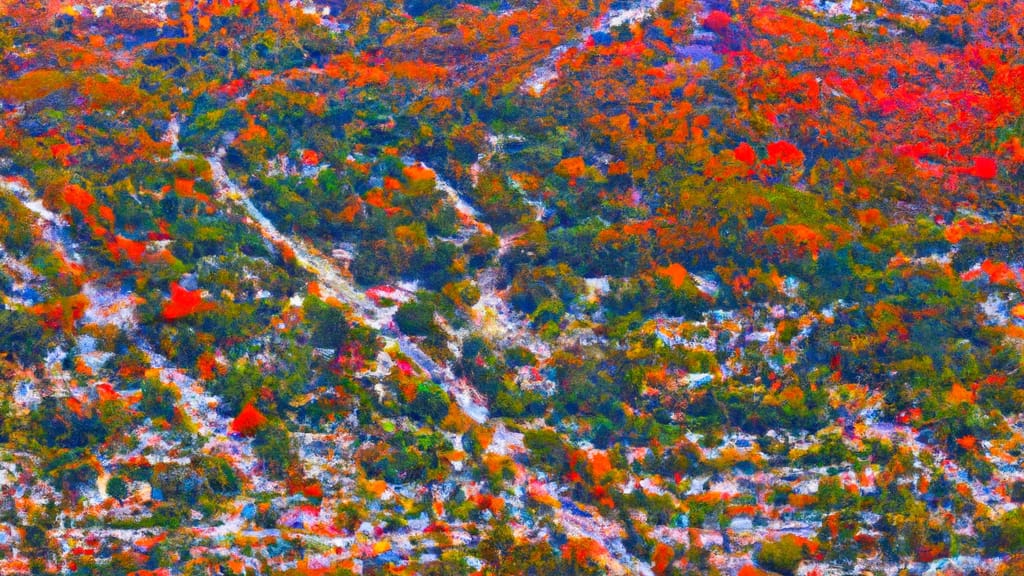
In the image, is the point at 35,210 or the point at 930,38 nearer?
the point at 35,210

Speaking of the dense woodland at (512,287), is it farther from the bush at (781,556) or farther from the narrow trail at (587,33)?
the narrow trail at (587,33)

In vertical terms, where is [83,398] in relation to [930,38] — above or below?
below

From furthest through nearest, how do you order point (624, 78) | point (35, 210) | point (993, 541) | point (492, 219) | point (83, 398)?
point (624, 78) → point (492, 219) → point (35, 210) → point (83, 398) → point (993, 541)

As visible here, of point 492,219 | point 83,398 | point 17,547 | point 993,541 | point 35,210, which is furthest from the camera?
point 492,219

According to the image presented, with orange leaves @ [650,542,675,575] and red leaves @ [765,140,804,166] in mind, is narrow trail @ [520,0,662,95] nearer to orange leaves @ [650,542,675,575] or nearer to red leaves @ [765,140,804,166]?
red leaves @ [765,140,804,166]

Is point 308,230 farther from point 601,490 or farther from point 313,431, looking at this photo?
point 601,490

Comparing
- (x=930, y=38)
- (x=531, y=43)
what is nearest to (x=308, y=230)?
(x=531, y=43)
